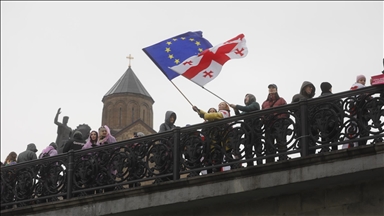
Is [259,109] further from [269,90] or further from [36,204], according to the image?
[36,204]

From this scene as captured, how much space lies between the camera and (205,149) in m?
14.2

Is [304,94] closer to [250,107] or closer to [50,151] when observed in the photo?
[250,107]

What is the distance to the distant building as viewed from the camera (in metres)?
89.8

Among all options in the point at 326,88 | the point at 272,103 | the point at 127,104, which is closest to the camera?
the point at 326,88

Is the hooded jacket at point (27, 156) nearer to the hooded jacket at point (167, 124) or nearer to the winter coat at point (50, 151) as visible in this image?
the winter coat at point (50, 151)

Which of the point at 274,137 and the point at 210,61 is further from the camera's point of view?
the point at 210,61

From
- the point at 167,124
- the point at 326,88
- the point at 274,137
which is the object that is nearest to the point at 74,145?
the point at 167,124

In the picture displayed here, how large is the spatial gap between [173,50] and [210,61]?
71cm

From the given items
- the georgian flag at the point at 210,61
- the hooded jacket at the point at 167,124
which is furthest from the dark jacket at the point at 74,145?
the georgian flag at the point at 210,61

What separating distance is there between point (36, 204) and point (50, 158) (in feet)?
2.58

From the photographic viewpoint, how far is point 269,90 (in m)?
14.5

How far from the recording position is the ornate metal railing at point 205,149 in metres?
13.0

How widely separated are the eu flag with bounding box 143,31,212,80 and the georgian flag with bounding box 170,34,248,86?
17cm

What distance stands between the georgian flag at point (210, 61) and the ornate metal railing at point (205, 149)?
1461mm
